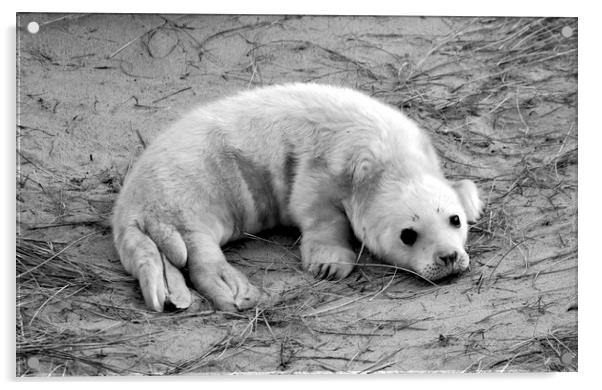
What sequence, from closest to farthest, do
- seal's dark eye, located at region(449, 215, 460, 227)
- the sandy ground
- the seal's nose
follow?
the sandy ground, the seal's nose, seal's dark eye, located at region(449, 215, 460, 227)

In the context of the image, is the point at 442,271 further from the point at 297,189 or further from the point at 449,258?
the point at 297,189

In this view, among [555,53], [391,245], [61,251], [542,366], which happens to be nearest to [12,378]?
[61,251]

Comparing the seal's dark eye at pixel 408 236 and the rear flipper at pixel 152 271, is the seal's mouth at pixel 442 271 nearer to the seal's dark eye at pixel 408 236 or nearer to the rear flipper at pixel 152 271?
the seal's dark eye at pixel 408 236

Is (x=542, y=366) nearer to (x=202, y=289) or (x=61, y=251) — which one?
(x=202, y=289)

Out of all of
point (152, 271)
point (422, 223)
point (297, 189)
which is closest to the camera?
point (152, 271)

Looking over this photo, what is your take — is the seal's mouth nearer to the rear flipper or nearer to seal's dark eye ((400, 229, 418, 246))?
seal's dark eye ((400, 229, 418, 246))

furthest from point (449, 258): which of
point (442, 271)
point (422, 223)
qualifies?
point (422, 223)

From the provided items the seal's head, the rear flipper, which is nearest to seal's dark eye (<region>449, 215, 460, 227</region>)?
the seal's head
